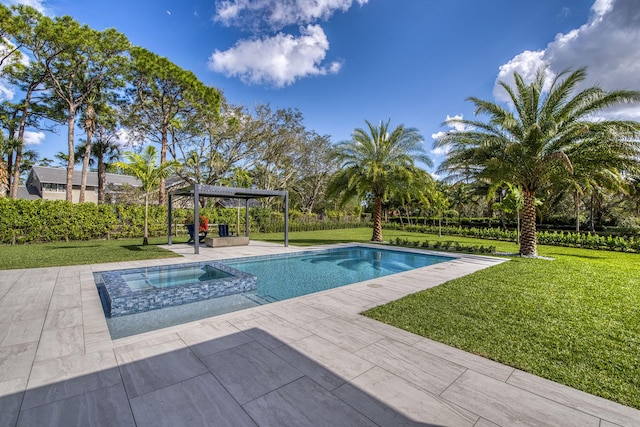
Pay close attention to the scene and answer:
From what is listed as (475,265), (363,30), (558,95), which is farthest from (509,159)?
(363,30)

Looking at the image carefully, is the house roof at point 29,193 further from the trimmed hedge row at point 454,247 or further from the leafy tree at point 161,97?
the trimmed hedge row at point 454,247

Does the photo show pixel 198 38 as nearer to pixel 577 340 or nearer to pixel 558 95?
pixel 558 95

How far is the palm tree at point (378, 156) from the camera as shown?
13336 mm

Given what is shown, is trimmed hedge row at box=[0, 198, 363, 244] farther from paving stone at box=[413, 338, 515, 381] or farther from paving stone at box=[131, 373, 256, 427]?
paving stone at box=[413, 338, 515, 381]

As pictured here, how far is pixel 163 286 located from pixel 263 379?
462 cm

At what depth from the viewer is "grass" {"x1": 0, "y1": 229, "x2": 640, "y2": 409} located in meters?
2.71

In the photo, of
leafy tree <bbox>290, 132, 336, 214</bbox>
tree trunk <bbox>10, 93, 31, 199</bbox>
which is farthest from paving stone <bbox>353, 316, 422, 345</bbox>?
tree trunk <bbox>10, 93, 31, 199</bbox>

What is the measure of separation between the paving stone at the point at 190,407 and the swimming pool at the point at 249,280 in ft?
6.49

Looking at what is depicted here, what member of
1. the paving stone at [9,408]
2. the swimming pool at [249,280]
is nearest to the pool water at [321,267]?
the swimming pool at [249,280]

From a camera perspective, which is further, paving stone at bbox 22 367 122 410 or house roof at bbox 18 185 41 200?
house roof at bbox 18 185 41 200

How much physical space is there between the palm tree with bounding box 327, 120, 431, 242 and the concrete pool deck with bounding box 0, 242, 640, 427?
33.0 ft

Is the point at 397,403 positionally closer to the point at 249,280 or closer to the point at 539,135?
the point at 249,280

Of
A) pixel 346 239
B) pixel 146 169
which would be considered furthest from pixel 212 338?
pixel 346 239

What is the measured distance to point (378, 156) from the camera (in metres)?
13.7
